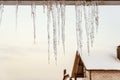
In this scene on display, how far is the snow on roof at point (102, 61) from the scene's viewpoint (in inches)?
471

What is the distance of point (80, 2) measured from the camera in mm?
1939

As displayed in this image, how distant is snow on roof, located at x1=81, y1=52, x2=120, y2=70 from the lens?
12.0 metres

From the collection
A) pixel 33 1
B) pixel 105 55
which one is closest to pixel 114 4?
pixel 33 1

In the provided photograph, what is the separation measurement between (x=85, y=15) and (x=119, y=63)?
35.8 feet

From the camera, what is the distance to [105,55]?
Answer: 539 inches

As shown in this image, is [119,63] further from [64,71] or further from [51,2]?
[51,2]

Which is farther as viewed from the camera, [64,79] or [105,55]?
[105,55]

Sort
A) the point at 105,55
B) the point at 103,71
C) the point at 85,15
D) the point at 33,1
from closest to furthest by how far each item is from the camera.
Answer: the point at 33,1
the point at 85,15
the point at 103,71
the point at 105,55

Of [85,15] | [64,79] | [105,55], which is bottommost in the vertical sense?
[64,79]

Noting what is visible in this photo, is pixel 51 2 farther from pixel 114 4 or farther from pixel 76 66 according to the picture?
pixel 76 66

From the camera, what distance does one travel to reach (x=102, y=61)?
506 inches

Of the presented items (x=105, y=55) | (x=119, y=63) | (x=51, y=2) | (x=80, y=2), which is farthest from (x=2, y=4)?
(x=105, y=55)

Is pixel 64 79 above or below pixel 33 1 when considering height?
below

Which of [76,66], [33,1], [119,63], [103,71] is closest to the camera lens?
[33,1]
